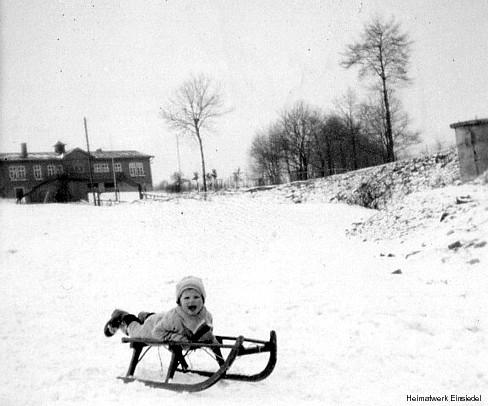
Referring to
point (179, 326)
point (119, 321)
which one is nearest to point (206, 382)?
point (179, 326)

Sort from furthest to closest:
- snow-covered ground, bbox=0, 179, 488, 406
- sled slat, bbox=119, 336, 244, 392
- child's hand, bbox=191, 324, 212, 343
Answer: child's hand, bbox=191, 324, 212, 343, snow-covered ground, bbox=0, 179, 488, 406, sled slat, bbox=119, 336, 244, 392

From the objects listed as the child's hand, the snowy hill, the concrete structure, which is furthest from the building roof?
the child's hand

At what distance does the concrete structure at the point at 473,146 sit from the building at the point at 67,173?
136 feet

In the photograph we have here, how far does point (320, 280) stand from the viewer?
33.4 feet

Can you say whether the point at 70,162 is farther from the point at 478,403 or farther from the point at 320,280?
the point at 478,403

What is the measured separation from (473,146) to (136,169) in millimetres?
52495

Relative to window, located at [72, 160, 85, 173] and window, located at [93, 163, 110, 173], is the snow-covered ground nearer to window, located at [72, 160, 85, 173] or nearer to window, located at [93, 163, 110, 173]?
window, located at [72, 160, 85, 173]

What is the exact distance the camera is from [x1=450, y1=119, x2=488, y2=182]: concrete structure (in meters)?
14.4

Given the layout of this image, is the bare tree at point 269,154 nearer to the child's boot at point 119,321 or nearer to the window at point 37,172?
the window at point 37,172

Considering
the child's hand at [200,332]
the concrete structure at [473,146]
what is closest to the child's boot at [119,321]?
the child's hand at [200,332]

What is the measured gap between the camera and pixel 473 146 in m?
14.5

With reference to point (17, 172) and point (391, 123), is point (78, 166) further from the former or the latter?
point (391, 123)

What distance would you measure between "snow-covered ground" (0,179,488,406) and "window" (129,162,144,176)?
43.6m

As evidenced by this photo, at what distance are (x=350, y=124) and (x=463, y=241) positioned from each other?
4339 cm
